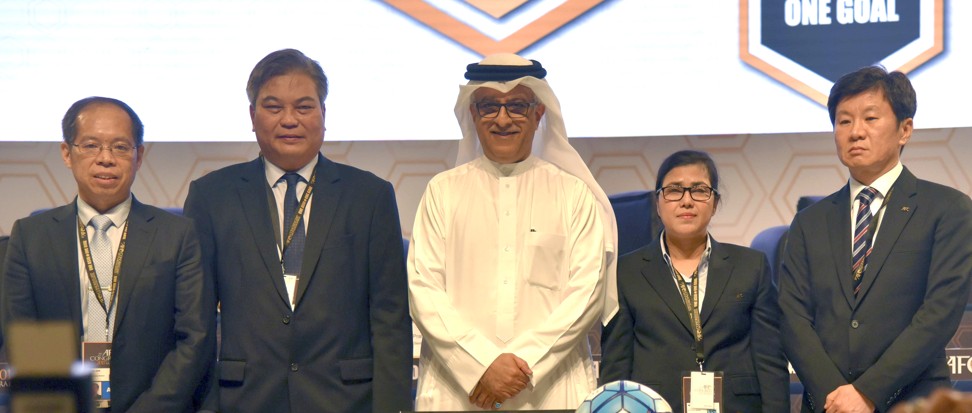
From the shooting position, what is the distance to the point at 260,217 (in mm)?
3094

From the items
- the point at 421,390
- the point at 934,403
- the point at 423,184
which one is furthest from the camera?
the point at 423,184

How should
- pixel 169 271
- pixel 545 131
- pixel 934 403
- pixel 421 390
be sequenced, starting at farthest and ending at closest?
pixel 545 131
pixel 421 390
pixel 169 271
pixel 934 403

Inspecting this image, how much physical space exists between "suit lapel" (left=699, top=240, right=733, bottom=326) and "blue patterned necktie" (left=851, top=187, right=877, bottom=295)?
1.20ft

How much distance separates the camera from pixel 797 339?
3041 mm

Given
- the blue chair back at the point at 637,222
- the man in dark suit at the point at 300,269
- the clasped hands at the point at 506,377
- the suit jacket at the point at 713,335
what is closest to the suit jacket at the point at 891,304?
the suit jacket at the point at 713,335

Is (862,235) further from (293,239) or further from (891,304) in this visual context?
(293,239)

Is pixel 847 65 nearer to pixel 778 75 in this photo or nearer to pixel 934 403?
pixel 778 75

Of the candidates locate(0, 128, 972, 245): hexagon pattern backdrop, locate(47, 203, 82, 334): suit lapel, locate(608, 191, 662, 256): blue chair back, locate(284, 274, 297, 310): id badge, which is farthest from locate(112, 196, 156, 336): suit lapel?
locate(0, 128, 972, 245): hexagon pattern backdrop

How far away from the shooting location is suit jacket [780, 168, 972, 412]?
288cm

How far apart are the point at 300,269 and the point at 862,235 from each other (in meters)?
1.56

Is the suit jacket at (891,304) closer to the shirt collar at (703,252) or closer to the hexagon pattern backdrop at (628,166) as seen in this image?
the shirt collar at (703,252)

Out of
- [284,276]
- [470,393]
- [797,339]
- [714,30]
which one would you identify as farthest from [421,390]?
[714,30]

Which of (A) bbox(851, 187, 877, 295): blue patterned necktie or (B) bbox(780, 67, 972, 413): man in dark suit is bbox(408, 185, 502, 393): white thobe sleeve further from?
(A) bbox(851, 187, 877, 295): blue patterned necktie

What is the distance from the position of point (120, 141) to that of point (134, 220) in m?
0.22
